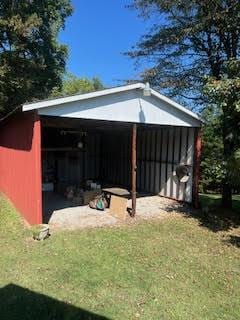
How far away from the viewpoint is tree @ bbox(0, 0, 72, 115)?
15863mm

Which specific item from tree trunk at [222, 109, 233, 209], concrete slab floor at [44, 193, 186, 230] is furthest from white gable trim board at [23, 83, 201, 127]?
concrete slab floor at [44, 193, 186, 230]

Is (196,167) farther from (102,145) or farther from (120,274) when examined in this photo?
(102,145)

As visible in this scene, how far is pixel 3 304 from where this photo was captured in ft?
13.6

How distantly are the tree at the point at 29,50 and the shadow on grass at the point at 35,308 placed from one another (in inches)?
502

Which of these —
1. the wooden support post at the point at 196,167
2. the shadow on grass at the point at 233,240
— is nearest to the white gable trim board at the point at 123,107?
the wooden support post at the point at 196,167

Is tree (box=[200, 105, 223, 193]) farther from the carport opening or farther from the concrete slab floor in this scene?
the carport opening

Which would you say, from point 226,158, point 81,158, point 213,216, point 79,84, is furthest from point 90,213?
point 79,84

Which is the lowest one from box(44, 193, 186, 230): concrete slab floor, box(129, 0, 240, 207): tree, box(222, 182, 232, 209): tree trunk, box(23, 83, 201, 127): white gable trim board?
box(44, 193, 186, 230): concrete slab floor

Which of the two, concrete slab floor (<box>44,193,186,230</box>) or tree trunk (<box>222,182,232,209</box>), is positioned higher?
tree trunk (<box>222,182,232,209</box>)

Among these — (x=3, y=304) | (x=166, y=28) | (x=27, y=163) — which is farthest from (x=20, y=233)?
(x=166, y=28)

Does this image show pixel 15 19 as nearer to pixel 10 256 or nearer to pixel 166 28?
pixel 166 28

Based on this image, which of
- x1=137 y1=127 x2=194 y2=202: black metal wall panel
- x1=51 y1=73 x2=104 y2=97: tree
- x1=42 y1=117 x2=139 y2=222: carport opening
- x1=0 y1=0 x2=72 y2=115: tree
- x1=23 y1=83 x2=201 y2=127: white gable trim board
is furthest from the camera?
x1=51 y1=73 x2=104 y2=97: tree

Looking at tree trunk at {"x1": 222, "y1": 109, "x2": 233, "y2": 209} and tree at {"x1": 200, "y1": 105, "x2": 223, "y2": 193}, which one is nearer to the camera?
tree trunk at {"x1": 222, "y1": 109, "x2": 233, "y2": 209}

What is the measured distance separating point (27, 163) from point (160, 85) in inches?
197
